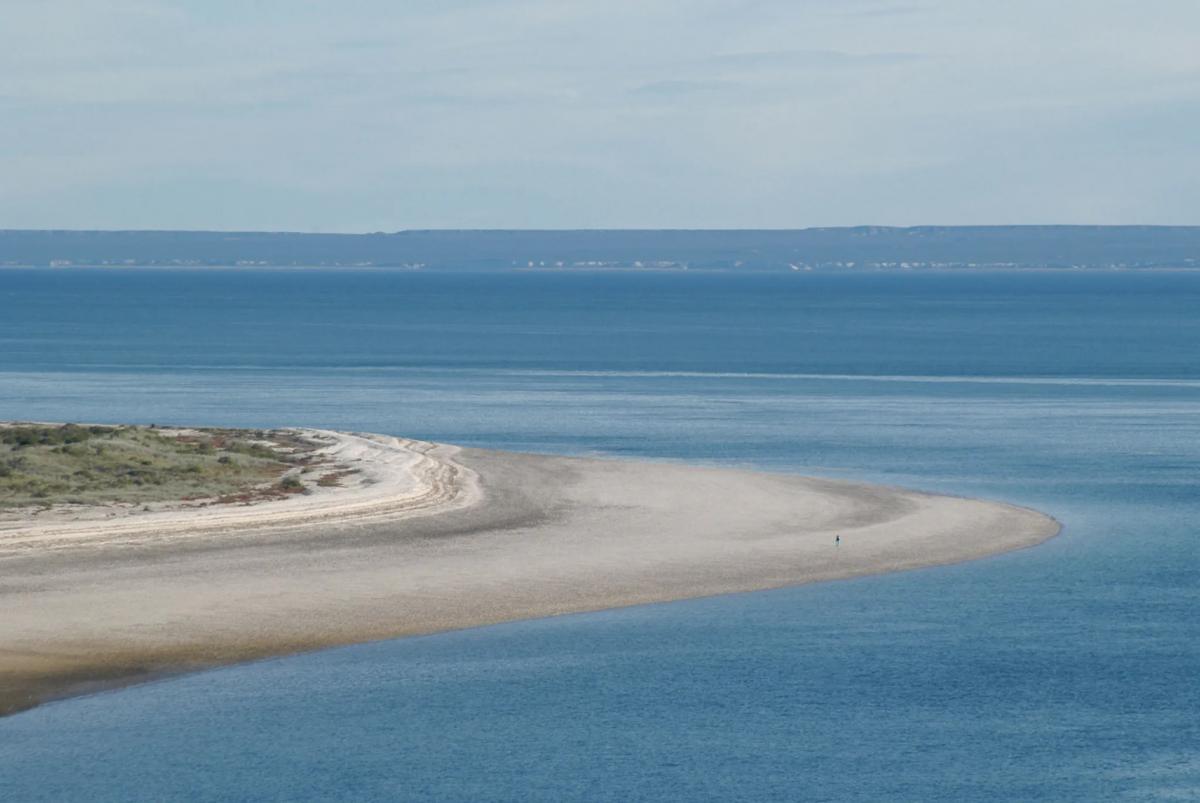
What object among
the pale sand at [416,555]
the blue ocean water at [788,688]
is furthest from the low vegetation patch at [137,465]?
the blue ocean water at [788,688]

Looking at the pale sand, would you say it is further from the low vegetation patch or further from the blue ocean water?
the low vegetation patch

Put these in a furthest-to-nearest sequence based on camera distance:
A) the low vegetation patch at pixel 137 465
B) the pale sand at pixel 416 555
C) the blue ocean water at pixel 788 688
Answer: the low vegetation patch at pixel 137 465 → the pale sand at pixel 416 555 → the blue ocean water at pixel 788 688

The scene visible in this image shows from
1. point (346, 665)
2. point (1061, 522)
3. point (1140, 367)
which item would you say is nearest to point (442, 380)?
point (1140, 367)

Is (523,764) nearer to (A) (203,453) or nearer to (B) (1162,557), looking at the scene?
(B) (1162,557)

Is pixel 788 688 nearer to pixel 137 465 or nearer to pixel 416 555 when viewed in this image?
pixel 416 555

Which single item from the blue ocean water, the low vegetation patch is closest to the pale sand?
the blue ocean water

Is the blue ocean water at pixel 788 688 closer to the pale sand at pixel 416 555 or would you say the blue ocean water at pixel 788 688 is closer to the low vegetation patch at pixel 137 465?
the pale sand at pixel 416 555

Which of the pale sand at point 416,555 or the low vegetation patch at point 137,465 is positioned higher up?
the low vegetation patch at point 137,465
